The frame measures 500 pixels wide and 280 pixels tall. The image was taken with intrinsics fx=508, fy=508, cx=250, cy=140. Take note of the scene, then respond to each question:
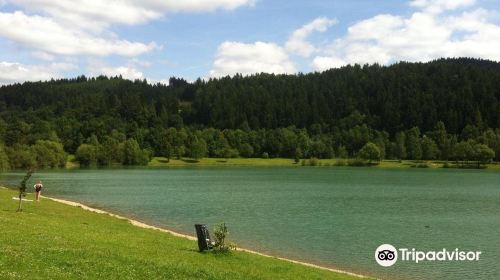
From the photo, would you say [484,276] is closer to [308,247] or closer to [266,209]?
[308,247]

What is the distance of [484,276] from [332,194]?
2281 inches

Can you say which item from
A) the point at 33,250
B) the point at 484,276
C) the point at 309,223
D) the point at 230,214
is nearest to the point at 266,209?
the point at 230,214

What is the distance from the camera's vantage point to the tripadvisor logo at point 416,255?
36469 mm

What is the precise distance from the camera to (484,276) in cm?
3195

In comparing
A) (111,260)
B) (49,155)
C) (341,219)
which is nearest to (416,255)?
(341,219)

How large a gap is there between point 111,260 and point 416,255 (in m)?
24.6

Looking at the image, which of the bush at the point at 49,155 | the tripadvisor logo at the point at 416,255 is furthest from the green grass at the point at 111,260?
the bush at the point at 49,155

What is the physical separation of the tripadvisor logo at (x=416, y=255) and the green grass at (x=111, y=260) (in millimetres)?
8175

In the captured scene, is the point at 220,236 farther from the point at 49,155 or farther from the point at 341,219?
the point at 49,155

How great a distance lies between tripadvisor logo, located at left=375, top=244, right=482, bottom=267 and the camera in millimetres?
36469

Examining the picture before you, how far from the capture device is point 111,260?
22.1m

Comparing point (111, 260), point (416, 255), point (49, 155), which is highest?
point (49, 155)

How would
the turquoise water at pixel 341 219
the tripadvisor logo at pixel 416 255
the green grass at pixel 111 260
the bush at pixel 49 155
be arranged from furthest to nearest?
the bush at pixel 49 155 < the turquoise water at pixel 341 219 < the tripadvisor logo at pixel 416 255 < the green grass at pixel 111 260

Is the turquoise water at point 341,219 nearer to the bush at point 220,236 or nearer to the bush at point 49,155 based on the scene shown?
the bush at point 220,236
